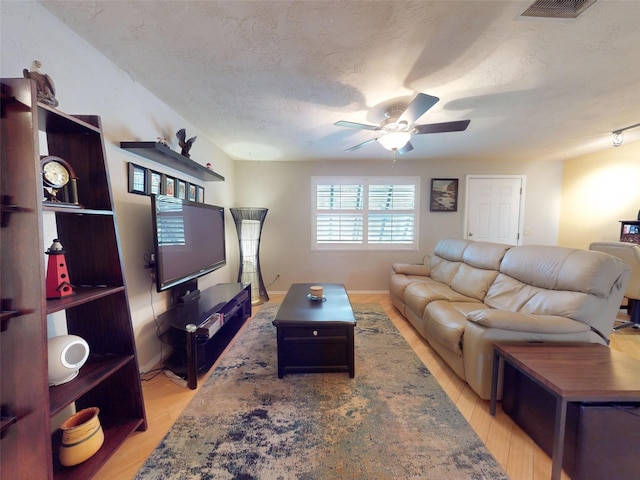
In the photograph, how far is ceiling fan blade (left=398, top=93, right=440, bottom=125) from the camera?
1497 mm

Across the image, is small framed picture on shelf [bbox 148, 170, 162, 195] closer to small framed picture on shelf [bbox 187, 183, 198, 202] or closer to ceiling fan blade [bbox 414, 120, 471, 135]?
small framed picture on shelf [bbox 187, 183, 198, 202]

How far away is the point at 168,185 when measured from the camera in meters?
2.22

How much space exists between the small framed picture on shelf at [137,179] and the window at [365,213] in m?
2.48

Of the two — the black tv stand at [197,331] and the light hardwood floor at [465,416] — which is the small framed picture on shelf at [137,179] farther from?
the light hardwood floor at [465,416]

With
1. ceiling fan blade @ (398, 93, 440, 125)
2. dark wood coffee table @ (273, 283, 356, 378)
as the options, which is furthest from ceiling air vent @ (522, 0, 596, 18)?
dark wood coffee table @ (273, 283, 356, 378)

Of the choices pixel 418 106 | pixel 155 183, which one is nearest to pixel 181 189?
pixel 155 183

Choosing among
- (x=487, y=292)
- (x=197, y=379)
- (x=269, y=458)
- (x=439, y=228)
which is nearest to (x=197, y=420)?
(x=197, y=379)

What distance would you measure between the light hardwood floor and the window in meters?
2.24

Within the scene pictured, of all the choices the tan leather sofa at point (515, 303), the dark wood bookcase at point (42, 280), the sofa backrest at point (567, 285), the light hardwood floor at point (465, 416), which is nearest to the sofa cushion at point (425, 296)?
the tan leather sofa at point (515, 303)

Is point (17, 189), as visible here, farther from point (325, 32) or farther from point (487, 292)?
point (487, 292)

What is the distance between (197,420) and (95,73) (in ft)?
7.44

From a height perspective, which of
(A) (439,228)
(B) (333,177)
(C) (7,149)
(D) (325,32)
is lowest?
(A) (439,228)

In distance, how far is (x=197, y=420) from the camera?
145 centimetres

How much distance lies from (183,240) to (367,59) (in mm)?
1987
